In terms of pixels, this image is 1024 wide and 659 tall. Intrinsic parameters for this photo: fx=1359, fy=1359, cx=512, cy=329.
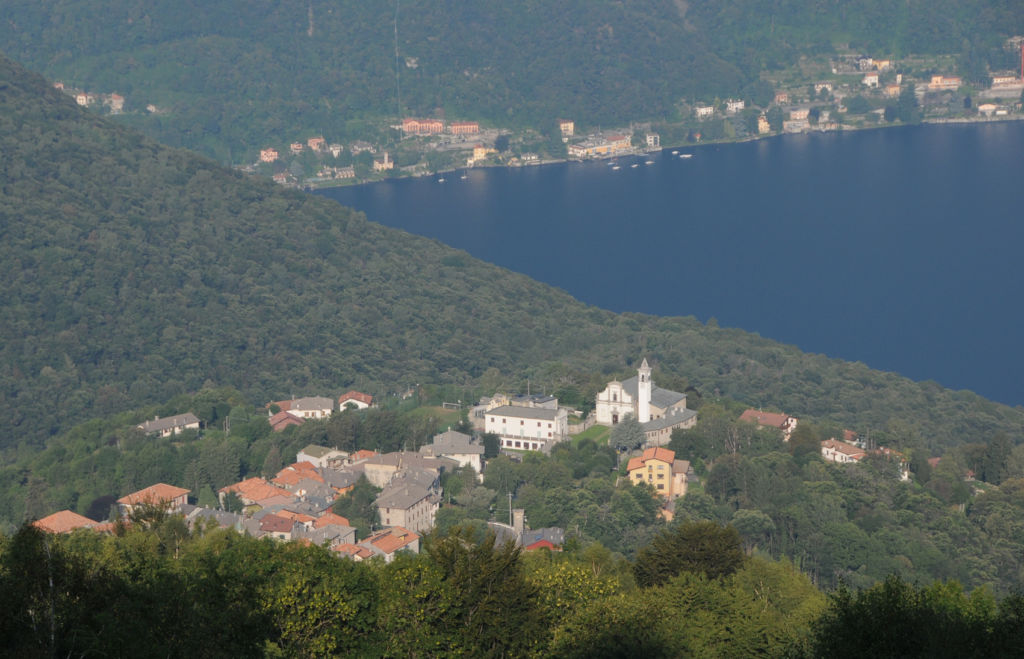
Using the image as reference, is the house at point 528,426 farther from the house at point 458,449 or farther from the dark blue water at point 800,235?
the dark blue water at point 800,235

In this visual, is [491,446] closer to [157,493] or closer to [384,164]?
[157,493]

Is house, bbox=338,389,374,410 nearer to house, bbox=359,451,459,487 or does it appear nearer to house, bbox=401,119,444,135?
house, bbox=359,451,459,487

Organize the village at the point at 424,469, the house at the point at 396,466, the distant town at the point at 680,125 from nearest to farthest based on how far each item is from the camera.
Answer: the village at the point at 424,469, the house at the point at 396,466, the distant town at the point at 680,125

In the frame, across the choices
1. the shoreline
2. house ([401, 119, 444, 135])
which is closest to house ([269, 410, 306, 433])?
the shoreline

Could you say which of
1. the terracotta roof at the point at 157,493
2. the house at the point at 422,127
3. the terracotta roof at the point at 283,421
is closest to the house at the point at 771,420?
the terracotta roof at the point at 283,421

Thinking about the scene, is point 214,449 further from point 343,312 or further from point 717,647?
point 343,312
